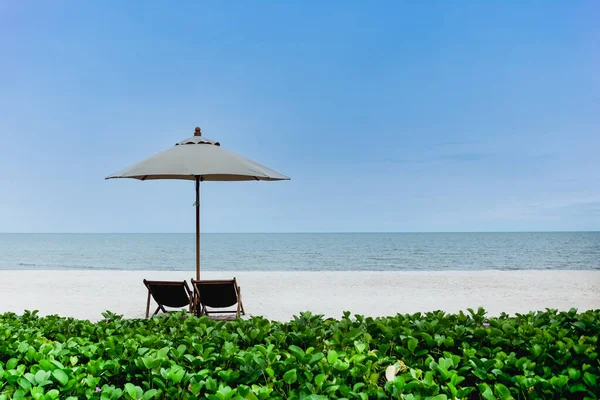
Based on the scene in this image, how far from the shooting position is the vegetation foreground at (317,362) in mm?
2129

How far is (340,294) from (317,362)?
29.8 ft

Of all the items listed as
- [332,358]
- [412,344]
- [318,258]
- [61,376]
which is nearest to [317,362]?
[332,358]

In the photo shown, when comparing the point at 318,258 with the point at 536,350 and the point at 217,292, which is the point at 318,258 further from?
the point at 536,350

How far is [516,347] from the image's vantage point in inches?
113

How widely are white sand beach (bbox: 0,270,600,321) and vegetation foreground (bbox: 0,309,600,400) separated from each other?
16.7 feet

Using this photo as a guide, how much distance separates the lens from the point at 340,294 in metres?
11.2

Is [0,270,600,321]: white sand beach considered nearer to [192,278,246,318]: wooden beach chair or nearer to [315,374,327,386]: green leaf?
[192,278,246,318]: wooden beach chair

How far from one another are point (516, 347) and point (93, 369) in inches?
89.3

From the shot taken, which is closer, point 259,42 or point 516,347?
point 516,347

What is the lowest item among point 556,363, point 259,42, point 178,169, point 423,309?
point 423,309

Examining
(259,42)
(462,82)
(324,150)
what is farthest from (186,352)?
(324,150)

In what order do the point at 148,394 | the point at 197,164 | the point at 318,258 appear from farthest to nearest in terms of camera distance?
the point at 318,258 < the point at 197,164 < the point at 148,394

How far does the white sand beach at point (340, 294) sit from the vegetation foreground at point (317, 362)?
5096 millimetres

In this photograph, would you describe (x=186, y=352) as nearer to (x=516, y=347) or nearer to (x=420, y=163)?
(x=516, y=347)
